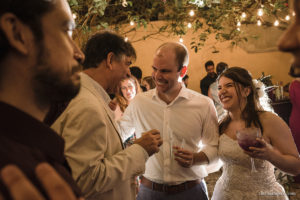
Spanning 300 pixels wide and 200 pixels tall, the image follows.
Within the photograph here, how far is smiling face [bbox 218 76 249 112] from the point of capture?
94.0 inches

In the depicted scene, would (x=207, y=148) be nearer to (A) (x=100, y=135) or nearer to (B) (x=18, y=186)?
(A) (x=100, y=135)

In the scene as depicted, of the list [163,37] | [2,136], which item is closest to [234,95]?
[2,136]

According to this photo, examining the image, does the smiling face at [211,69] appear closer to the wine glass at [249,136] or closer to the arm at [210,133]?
the arm at [210,133]

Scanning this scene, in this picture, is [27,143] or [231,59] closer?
[27,143]

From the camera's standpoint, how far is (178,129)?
233cm

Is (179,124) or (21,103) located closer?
(21,103)

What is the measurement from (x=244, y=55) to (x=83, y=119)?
8.94 meters

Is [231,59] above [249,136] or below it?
below

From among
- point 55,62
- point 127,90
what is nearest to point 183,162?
point 55,62

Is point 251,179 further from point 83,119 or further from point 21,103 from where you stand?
point 21,103

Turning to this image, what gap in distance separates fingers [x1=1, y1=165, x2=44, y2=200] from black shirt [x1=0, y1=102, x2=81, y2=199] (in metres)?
0.09

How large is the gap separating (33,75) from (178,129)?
1642 mm

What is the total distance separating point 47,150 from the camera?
2.56 ft

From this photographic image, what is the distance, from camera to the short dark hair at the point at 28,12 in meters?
0.78
